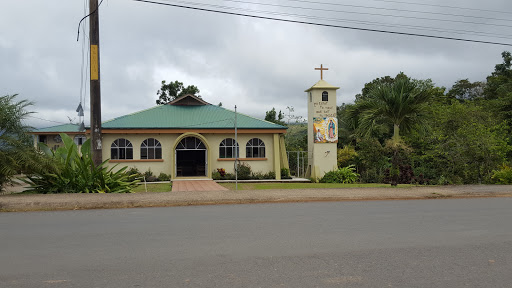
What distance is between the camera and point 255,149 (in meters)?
24.5

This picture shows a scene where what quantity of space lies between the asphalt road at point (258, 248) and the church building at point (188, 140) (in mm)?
12443

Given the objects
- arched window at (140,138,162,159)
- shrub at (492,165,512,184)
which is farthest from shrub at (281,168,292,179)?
shrub at (492,165,512,184)

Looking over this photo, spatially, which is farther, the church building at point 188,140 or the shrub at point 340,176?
the church building at point 188,140

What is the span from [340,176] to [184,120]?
9.03 metres

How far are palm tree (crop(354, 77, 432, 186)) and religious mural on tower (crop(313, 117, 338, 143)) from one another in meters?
1.40

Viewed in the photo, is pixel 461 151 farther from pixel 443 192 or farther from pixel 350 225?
pixel 350 225

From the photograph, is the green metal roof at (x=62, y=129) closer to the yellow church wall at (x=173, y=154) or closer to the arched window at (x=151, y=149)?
the yellow church wall at (x=173, y=154)

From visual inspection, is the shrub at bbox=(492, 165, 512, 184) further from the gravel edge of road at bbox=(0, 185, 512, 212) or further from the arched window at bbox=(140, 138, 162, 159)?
the arched window at bbox=(140, 138, 162, 159)

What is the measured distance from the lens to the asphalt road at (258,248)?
17.3ft

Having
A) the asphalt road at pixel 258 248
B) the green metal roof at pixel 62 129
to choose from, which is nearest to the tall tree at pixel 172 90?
the green metal roof at pixel 62 129

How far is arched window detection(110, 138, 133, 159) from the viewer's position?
23.3 m

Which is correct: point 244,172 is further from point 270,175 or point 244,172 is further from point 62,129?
Answer: point 62,129

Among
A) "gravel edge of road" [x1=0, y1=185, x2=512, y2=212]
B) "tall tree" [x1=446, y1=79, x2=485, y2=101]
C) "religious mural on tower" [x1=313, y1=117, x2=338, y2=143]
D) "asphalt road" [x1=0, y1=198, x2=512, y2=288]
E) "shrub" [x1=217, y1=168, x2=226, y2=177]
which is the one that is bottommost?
"asphalt road" [x1=0, y1=198, x2=512, y2=288]

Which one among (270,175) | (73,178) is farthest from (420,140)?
(73,178)
